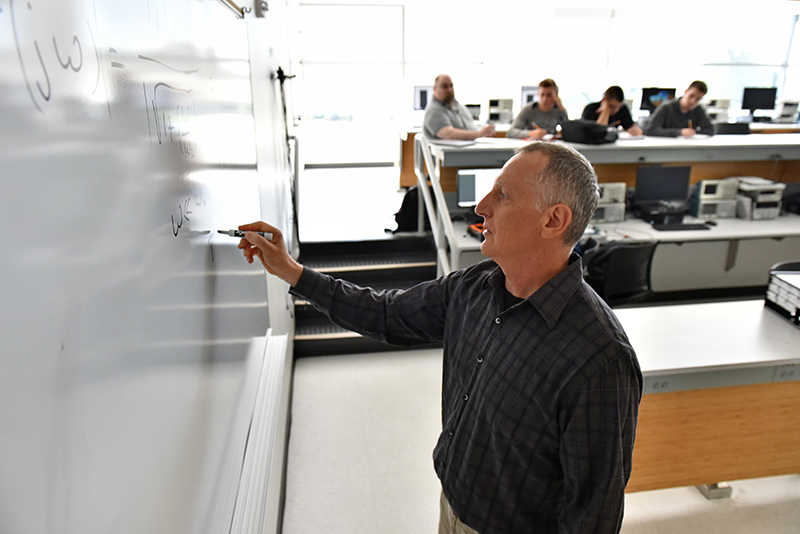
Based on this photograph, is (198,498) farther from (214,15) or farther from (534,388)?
(214,15)

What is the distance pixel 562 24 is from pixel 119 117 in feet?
34.9

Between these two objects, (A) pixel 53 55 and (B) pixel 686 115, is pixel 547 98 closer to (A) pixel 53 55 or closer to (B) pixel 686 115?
(B) pixel 686 115

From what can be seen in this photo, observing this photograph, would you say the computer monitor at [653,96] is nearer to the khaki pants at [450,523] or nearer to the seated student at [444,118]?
the seated student at [444,118]

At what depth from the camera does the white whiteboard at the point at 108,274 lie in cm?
37

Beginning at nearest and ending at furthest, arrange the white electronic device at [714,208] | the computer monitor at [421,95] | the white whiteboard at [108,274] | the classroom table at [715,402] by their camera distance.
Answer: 1. the white whiteboard at [108,274]
2. the classroom table at [715,402]
3. the white electronic device at [714,208]
4. the computer monitor at [421,95]

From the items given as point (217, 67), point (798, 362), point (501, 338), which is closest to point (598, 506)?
point (501, 338)

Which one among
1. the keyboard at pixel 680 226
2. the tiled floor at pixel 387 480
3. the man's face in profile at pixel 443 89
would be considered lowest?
the tiled floor at pixel 387 480

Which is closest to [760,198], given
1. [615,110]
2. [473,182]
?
[615,110]

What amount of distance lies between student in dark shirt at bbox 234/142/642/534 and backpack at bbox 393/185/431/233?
3.66m

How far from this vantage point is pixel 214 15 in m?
1.20

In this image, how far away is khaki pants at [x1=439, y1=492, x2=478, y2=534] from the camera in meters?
1.44

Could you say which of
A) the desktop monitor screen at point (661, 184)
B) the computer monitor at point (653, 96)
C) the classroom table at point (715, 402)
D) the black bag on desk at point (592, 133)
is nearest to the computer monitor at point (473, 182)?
the black bag on desk at point (592, 133)

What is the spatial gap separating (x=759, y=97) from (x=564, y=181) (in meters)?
10.3

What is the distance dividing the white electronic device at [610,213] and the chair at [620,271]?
0.60 meters
